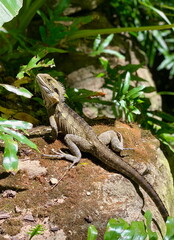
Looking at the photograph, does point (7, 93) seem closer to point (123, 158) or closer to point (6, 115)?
point (6, 115)

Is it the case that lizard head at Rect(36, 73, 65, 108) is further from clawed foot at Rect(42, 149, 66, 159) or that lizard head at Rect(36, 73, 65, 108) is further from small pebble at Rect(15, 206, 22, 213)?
small pebble at Rect(15, 206, 22, 213)

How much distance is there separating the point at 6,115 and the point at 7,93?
55cm

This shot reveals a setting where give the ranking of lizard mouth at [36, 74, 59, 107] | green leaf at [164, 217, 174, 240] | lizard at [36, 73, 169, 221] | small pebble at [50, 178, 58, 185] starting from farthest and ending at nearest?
lizard mouth at [36, 74, 59, 107] < lizard at [36, 73, 169, 221] < small pebble at [50, 178, 58, 185] < green leaf at [164, 217, 174, 240]

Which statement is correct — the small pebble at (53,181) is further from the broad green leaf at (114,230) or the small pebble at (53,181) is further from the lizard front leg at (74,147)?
the broad green leaf at (114,230)

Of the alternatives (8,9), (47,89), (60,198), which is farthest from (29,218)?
(8,9)

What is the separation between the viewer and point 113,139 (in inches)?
166

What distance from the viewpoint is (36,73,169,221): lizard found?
3.80 m

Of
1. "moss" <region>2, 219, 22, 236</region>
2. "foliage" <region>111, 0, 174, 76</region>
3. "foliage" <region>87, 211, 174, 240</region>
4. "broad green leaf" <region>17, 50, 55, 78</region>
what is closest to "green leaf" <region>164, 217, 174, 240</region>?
"foliage" <region>87, 211, 174, 240</region>

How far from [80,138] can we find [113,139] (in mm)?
409

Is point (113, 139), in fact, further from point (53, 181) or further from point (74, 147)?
point (53, 181)

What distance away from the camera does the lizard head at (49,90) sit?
171 inches

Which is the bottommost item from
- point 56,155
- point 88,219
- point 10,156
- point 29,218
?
point 88,219

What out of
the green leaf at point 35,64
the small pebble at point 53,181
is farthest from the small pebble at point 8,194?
the green leaf at point 35,64

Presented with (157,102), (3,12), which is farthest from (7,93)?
(157,102)
